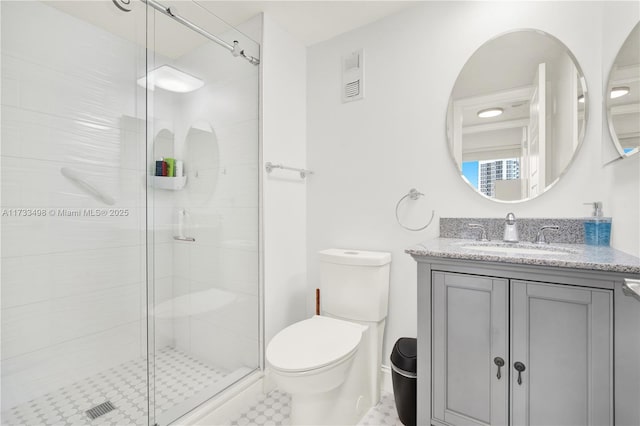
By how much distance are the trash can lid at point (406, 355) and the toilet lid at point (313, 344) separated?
21cm

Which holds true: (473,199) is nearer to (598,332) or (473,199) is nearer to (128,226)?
(598,332)

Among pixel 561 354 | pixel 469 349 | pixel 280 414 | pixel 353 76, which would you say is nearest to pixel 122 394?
pixel 280 414

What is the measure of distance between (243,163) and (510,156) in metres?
1.52

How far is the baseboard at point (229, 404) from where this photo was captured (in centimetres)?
154

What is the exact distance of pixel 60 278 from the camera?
137cm

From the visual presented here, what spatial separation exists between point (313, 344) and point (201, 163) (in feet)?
3.76

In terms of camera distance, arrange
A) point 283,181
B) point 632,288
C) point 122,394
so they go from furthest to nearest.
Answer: point 283,181 < point 122,394 < point 632,288

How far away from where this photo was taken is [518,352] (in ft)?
3.65

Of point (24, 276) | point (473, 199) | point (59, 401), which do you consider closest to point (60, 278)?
point (24, 276)

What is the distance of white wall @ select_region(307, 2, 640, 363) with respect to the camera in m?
1.43

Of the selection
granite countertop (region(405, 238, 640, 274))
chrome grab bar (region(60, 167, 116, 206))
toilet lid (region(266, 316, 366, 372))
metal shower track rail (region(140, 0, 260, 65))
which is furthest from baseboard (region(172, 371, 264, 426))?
metal shower track rail (region(140, 0, 260, 65))

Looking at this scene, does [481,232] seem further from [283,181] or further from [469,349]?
[283,181]

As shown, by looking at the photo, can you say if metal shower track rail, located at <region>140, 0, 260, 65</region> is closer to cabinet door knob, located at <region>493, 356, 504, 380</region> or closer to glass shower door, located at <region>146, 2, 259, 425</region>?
glass shower door, located at <region>146, 2, 259, 425</region>

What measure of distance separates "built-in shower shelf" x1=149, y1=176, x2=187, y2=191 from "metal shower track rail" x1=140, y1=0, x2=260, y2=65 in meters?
0.79
